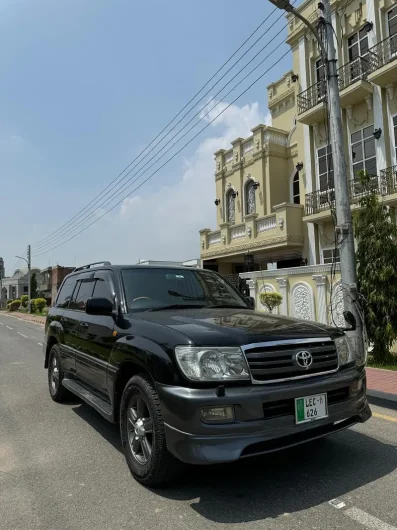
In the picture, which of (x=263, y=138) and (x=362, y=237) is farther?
(x=263, y=138)

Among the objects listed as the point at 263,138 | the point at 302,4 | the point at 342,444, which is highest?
the point at 302,4

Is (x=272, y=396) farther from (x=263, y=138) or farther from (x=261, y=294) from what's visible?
(x=263, y=138)

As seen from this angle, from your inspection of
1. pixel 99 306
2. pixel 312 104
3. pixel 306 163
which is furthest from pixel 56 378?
pixel 312 104

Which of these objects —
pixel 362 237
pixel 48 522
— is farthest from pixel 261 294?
pixel 48 522

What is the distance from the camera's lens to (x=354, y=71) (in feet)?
49.3

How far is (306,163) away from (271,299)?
8103 millimetres

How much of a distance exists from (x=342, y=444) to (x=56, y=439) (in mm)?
3059

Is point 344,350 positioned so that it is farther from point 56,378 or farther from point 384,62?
point 384,62

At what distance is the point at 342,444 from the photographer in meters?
4.15

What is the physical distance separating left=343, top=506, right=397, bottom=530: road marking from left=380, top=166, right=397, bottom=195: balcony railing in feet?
40.3

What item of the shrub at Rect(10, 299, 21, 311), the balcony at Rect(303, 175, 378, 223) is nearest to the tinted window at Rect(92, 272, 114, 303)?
the balcony at Rect(303, 175, 378, 223)

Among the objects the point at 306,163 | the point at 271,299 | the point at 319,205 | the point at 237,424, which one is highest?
the point at 306,163

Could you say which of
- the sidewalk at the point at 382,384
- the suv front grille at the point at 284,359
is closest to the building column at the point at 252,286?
the sidewalk at the point at 382,384

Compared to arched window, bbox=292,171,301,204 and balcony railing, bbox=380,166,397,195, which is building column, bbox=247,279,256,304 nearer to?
balcony railing, bbox=380,166,397,195
